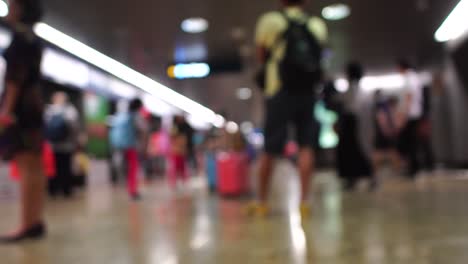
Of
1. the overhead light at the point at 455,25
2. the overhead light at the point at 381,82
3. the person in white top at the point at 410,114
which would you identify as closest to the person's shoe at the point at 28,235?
the person in white top at the point at 410,114

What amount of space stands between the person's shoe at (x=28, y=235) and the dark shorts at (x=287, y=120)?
5.78 feet

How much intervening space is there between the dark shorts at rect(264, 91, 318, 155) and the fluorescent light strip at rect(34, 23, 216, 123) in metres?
2.70

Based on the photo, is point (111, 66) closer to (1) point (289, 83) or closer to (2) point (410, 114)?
(2) point (410, 114)

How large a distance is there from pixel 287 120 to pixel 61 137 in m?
5.25

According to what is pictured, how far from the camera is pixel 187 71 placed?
40.3ft

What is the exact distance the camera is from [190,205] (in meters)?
5.05

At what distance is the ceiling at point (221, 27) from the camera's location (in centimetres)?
875

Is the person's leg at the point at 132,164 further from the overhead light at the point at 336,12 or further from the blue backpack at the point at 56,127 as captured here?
the overhead light at the point at 336,12

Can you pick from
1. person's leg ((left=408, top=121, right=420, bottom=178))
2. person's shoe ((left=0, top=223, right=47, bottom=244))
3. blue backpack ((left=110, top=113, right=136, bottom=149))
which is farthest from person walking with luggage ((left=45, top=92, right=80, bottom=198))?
person's leg ((left=408, top=121, right=420, bottom=178))

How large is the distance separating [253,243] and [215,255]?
338 millimetres

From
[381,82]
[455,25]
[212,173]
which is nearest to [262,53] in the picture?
[212,173]

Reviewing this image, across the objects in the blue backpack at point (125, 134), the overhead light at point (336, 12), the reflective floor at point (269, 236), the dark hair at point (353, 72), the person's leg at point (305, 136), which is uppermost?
the overhead light at point (336, 12)

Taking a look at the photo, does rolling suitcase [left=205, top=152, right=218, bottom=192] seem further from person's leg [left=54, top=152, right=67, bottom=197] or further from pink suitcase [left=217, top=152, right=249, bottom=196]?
person's leg [left=54, top=152, right=67, bottom=197]

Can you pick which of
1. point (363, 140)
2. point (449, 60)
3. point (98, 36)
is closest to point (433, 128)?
point (449, 60)
